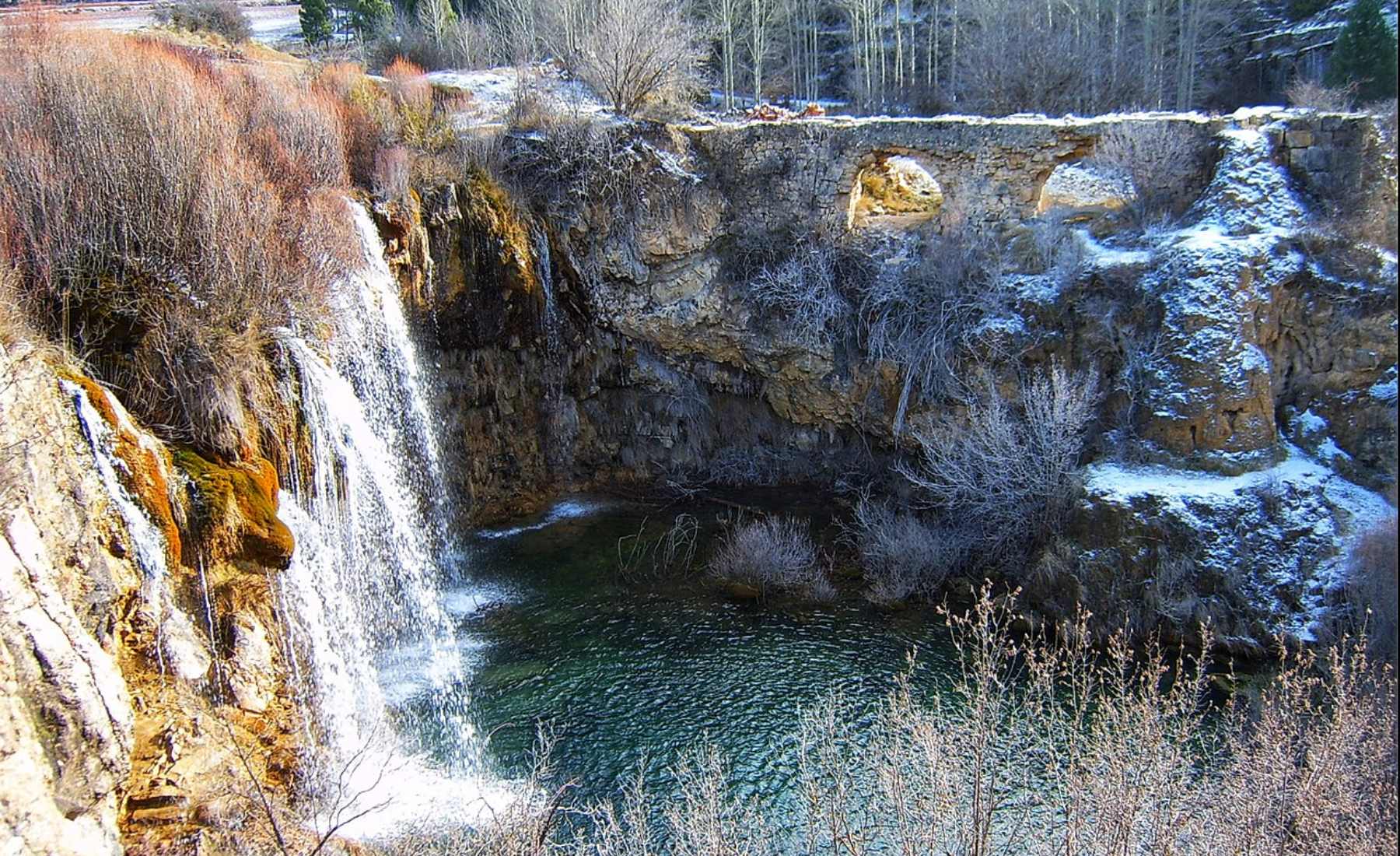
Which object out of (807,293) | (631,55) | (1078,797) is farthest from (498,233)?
(1078,797)

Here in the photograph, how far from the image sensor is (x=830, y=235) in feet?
56.3

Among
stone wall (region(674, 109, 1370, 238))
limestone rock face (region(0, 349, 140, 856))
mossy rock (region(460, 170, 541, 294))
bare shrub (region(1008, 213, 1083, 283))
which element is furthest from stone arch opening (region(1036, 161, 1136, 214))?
limestone rock face (region(0, 349, 140, 856))

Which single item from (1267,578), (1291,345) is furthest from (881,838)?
(1291,345)

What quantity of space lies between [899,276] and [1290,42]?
14082 millimetres

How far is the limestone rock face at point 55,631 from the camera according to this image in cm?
611

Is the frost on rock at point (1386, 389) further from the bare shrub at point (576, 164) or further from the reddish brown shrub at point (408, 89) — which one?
the reddish brown shrub at point (408, 89)

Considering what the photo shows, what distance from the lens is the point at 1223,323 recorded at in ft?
44.3

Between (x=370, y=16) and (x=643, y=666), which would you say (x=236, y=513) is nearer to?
(x=643, y=666)

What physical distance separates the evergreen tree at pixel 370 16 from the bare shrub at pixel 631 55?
9568 mm

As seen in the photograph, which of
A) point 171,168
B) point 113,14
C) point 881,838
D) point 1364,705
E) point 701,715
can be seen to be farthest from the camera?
point 113,14

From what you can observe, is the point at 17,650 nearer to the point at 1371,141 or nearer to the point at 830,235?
the point at 830,235

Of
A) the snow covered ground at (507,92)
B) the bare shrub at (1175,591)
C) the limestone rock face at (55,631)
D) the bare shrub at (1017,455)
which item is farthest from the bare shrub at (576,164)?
the bare shrub at (1175,591)

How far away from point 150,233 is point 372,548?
4.43 meters

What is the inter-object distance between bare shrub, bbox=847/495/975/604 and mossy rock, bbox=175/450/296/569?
27.9 ft
